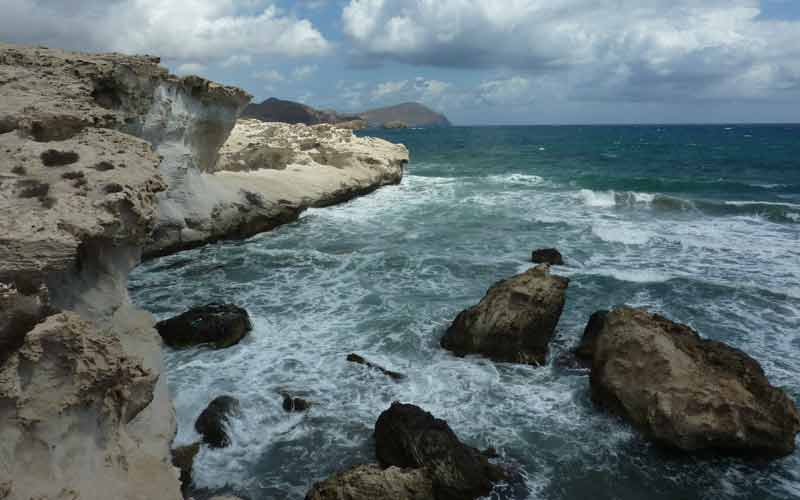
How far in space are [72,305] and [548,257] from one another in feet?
40.7

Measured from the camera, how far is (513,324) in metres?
9.60

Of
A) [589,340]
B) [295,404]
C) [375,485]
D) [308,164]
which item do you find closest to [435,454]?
[375,485]

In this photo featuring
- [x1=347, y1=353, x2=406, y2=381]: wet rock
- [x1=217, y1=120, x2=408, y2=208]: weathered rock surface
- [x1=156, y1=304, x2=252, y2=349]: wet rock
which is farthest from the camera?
[x1=217, y1=120, x2=408, y2=208]: weathered rock surface

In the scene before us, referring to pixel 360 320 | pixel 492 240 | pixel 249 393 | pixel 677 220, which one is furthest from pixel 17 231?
pixel 677 220

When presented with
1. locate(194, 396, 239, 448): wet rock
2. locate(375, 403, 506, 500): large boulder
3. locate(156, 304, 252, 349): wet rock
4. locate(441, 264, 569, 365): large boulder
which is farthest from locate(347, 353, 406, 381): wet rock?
locate(156, 304, 252, 349): wet rock

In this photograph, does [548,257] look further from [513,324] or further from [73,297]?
[73,297]

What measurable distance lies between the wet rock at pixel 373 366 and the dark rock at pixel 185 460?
119 inches

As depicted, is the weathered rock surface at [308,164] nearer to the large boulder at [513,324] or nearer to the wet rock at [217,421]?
the large boulder at [513,324]

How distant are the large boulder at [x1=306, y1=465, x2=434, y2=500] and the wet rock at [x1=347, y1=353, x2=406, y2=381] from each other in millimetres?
2917

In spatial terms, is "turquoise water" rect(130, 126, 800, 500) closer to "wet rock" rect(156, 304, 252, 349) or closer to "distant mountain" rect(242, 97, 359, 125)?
"wet rock" rect(156, 304, 252, 349)

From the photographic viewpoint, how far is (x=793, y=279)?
1388 cm

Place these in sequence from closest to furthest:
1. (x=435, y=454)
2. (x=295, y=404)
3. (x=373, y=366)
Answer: (x=435, y=454) → (x=295, y=404) → (x=373, y=366)

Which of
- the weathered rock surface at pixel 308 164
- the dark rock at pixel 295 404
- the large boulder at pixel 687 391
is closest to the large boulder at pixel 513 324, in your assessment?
the large boulder at pixel 687 391

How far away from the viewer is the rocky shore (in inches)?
153
